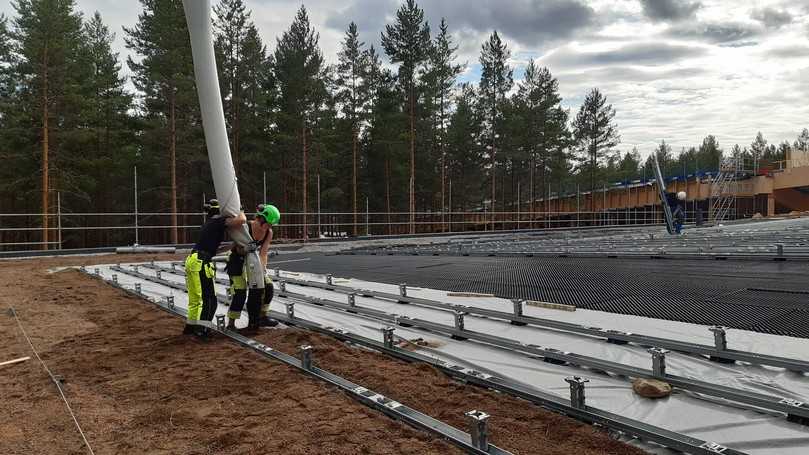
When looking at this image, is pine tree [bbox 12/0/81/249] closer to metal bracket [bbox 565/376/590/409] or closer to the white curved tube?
the white curved tube

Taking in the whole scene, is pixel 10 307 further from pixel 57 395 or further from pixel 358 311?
pixel 358 311

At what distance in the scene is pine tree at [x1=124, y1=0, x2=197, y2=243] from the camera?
72.8 feet

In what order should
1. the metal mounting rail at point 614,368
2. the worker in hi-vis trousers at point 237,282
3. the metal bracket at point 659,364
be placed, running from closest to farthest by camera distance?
the metal mounting rail at point 614,368 → the metal bracket at point 659,364 → the worker in hi-vis trousers at point 237,282

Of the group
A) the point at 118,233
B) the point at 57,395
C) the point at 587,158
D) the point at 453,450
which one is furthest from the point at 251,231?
the point at 587,158

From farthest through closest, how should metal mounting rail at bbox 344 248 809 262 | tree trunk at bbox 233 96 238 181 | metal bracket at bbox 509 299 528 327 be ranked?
1. tree trunk at bbox 233 96 238 181
2. metal mounting rail at bbox 344 248 809 262
3. metal bracket at bbox 509 299 528 327

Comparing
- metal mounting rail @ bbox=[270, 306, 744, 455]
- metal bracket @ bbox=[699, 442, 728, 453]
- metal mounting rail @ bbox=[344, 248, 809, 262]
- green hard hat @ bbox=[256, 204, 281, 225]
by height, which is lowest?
metal mounting rail @ bbox=[270, 306, 744, 455]

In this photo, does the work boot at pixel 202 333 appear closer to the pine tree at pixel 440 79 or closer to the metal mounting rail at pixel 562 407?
the metal mounting rail at pixel 562 407

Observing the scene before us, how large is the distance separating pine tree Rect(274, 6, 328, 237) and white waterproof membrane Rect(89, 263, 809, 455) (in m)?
21.6

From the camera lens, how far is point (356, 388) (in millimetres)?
2930

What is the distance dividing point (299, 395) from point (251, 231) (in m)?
2.42

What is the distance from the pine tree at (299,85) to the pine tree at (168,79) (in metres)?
4.68

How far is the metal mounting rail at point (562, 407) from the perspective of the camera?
2.00 metres

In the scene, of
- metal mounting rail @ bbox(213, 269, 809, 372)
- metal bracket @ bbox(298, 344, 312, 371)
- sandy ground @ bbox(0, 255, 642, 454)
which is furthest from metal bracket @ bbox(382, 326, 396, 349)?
metal mounting rail @ bbox(213, 269, 809, 372)

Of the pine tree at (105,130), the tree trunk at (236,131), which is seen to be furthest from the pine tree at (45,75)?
the tree trunk at (236,131)
